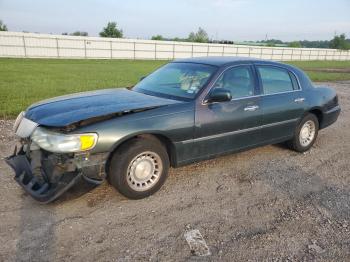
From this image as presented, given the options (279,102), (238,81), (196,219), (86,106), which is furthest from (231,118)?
(86,106)

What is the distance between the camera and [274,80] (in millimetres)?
5445

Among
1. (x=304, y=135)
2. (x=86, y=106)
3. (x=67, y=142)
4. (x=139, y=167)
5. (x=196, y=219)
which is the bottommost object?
(x=196, y=219)

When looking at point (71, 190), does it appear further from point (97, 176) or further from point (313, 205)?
point (313, 205)

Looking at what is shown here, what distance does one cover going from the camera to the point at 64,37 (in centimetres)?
3369

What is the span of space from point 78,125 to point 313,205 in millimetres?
2834

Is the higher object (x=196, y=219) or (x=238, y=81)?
(x=238, y=81)

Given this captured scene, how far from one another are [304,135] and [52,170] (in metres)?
4.38

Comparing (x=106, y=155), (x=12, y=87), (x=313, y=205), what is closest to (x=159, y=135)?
(x=106, y=155)

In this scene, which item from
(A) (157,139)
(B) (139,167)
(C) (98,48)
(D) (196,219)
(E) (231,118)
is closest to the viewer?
(D) (196,219)

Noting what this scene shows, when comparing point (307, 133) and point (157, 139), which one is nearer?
point (157, 139)

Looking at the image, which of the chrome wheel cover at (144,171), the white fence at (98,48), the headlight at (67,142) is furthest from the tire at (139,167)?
the white fence at (98,48)

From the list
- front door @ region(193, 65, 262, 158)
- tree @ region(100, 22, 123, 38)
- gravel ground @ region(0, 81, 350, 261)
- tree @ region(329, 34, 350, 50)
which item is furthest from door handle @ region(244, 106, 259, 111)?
tree @ region(329, 34, 350, 50)

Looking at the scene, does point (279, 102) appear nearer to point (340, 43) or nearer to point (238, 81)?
point (238, 81)

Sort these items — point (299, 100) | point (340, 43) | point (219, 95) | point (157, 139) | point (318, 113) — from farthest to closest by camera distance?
point (340, 43)
point (318, 113)
point (299, 100)
point (219, 95)
point (157, 139)
